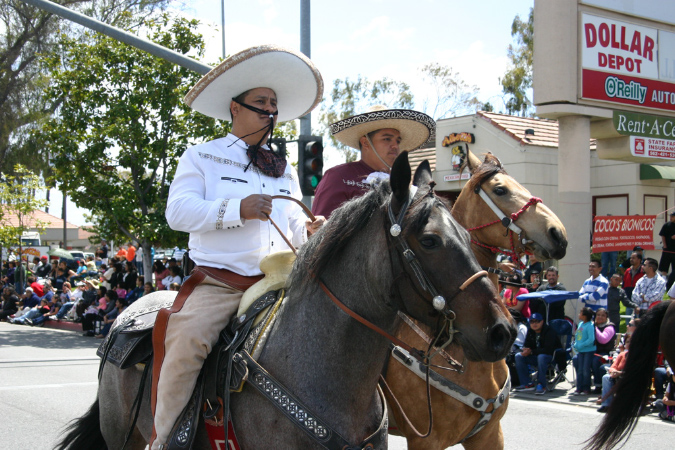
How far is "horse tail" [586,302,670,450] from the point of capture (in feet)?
16.4

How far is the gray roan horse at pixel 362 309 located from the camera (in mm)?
2490

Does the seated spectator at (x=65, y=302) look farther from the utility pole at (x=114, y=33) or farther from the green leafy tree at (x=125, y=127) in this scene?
the utility pole at (x=114, y=33)

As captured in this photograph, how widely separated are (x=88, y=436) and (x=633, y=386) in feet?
13.7

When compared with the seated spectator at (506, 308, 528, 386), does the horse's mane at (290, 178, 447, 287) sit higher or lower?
higher

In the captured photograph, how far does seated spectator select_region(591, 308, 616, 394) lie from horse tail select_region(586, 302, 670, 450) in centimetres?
487

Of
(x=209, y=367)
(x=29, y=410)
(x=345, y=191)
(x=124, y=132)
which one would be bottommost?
(x=29, y=410)

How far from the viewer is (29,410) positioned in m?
8.19

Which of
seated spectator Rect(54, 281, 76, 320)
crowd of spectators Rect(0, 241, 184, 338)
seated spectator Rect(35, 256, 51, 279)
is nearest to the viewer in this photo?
crowd of spectators Rect(0, 241, 184, 338)

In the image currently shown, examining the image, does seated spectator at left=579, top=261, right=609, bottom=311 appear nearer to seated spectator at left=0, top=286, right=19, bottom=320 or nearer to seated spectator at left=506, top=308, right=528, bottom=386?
seated spectator at left=506, top=308, right=528, bottom=386

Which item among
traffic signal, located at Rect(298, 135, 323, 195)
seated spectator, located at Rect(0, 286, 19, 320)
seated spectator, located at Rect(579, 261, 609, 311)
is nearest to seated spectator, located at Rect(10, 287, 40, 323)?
seated spectator, located at Rect(0, 286, 19, 320)

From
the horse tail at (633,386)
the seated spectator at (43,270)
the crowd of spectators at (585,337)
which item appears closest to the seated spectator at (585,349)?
the crowd of spectators at (585,337)

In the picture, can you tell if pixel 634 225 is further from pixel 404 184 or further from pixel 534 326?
pixel 404 184

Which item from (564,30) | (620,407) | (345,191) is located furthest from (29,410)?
(564,30)

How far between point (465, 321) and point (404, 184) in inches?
24.1
